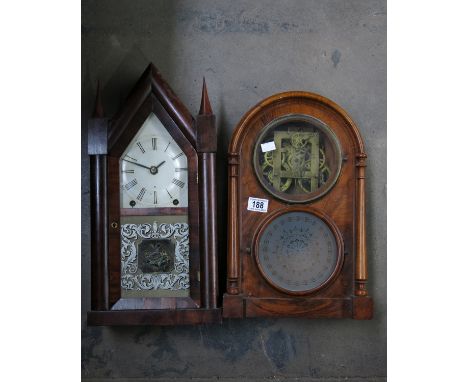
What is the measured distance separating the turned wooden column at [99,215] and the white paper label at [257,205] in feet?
2.08

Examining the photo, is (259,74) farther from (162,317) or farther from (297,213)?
(162,317)

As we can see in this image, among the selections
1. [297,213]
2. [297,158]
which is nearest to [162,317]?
[297,213]

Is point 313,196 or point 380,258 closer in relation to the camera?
point 313,196

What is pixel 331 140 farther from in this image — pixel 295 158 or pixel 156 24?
pixel 156 24

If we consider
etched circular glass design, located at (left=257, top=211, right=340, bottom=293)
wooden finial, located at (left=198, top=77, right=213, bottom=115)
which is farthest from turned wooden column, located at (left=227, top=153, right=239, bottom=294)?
wooden finial, located at (left=198, top=77, right=213, bottom=115)

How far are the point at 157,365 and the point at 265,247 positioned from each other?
0.79m

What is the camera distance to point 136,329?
2549 mm

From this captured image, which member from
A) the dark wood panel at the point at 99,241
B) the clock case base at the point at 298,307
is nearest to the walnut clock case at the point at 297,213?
the clock case base at the point at 298,307

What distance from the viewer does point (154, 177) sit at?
2344mm

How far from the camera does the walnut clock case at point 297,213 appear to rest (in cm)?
235

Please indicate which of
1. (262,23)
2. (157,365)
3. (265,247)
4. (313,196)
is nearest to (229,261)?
(265,247)

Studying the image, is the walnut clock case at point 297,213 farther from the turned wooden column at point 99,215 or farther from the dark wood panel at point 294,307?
the turned wooden column at point 99,215

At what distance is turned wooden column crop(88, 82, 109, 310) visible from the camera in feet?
7.53

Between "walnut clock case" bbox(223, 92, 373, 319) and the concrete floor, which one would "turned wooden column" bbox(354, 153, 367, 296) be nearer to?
"walnut clock case" bbox(223, 92, 373, 319)
